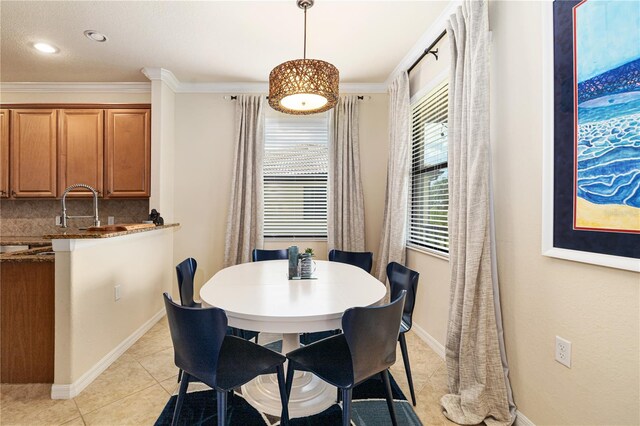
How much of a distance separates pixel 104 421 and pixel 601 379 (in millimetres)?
2556

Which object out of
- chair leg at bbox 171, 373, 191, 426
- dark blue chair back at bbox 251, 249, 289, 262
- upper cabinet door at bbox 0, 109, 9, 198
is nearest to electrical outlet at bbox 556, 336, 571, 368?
chair leg at bbox 171, 373, 191, 426

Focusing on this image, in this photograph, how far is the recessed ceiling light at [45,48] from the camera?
9.29 ft

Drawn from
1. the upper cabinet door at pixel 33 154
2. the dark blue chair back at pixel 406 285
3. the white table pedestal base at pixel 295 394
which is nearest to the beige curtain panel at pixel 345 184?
the dark blue chair back at pixel 406 285

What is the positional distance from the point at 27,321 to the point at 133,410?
3.28 feet

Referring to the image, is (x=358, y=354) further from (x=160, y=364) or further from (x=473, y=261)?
(x=160, y=364)

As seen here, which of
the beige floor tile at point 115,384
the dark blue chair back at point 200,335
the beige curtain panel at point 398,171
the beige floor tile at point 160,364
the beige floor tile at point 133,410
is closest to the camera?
the dark blue chair back at point 200,335

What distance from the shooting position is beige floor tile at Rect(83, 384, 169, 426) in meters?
1.74

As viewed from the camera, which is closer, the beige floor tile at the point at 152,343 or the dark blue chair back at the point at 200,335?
the dark blue chair back at the point at 200,335

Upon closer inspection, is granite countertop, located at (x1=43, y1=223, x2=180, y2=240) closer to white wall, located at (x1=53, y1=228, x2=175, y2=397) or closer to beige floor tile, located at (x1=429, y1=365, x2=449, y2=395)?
white wall, located at (x1=53, y1=228, x2=175, y2=397)

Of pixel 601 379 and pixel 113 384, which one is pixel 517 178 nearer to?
pixel 601 379

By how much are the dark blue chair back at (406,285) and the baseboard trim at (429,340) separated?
82 cm

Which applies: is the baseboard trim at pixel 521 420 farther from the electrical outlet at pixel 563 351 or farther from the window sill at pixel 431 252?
the window sill at pixel 431 252

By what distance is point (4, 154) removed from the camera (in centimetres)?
345

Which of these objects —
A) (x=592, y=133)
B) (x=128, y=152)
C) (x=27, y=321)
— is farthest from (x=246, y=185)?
(x=592, y=133)
